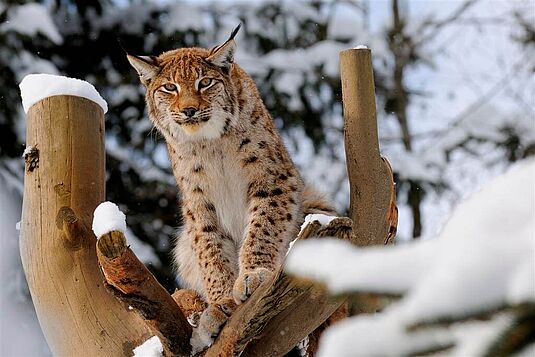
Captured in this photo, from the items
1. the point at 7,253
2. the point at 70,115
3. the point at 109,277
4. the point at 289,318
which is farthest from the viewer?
the point at 7,253

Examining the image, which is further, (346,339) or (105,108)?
(105,108)

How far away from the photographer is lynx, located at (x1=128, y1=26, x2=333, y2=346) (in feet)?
12.0

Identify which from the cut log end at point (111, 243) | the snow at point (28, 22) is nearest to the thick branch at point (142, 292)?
the cut log end at point (111, 243)

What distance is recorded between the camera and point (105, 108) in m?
3.47

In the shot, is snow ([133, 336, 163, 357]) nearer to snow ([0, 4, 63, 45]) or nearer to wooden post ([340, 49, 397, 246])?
wooden post ([340, 49, 397, 246])

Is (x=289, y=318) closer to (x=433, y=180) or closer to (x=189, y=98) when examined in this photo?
(x=189, y=98)

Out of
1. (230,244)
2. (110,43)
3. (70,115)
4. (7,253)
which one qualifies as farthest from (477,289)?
(110,43)

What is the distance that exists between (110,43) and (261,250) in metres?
5.64

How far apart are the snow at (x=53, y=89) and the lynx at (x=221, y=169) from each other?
499mm

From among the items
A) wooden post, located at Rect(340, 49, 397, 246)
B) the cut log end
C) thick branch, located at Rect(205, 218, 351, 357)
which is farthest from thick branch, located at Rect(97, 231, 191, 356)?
wooden post, located at Rect(340, 49, 397, 246)

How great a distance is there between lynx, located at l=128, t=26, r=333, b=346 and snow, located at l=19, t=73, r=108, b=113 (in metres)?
0.50

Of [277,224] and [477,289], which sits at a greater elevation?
[477,289]

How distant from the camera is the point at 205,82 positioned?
152 inches

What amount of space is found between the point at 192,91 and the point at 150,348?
131 centimetres
